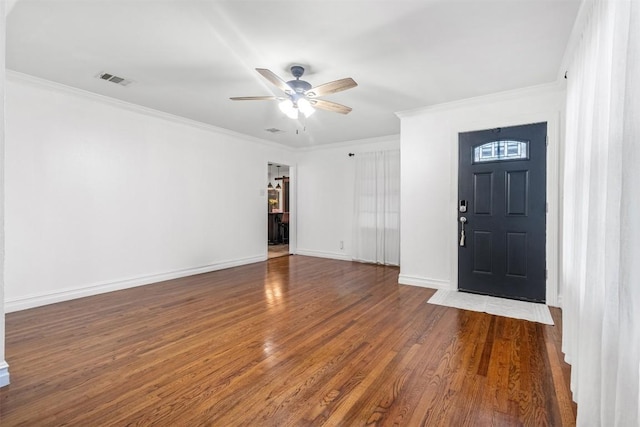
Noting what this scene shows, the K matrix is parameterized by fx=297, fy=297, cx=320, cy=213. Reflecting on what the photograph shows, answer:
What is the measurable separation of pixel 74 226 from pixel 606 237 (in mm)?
5140

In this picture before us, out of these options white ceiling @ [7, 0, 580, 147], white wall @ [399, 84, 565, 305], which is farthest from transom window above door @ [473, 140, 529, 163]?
white ceiling @ [7, 0, 580, 147]

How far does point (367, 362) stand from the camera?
233 centimetres

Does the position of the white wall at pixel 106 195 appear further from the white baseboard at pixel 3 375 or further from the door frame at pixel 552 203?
the door frame at pixel 552 203

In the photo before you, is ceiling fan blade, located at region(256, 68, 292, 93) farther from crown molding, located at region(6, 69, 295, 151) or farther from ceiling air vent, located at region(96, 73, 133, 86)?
crown molding, located at region(6, 69, 295, 151)

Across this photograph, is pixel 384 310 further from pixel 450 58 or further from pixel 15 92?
pixel 15 92

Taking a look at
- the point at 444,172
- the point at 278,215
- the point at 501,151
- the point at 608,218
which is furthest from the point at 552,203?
the point at 278,215

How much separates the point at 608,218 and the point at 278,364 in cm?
219

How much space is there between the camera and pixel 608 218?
52.2 inches

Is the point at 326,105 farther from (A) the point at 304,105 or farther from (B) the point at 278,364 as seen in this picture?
(B) the point at 278,364

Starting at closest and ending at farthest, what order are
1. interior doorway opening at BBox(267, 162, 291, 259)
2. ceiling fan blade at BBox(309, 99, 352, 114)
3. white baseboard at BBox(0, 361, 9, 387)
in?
white baseboard at BBox(0, 361, 9, 387) < ceiling fan blade at BBox(309, 99, 352, 114) < interior doorway opening at BBox(267, 162, 291, 259)

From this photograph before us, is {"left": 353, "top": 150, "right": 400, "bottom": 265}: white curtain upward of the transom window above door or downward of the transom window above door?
downward

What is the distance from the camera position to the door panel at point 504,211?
148 inches

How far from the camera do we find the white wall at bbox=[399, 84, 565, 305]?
3639 millimetres

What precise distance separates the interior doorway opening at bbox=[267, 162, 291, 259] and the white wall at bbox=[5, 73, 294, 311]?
2133 mm
